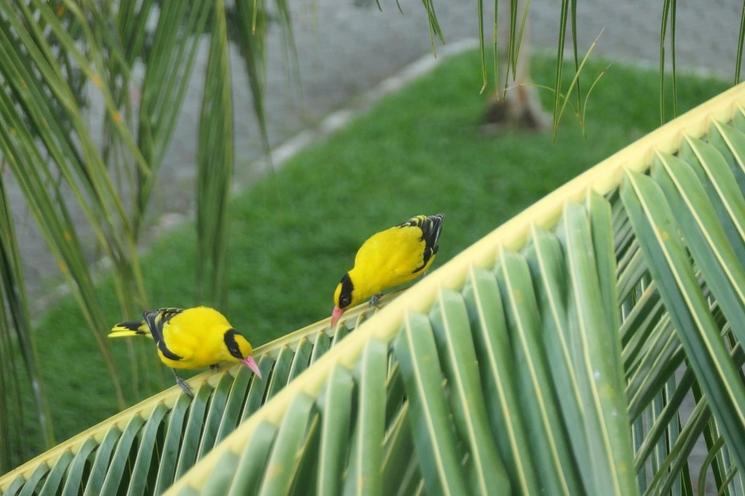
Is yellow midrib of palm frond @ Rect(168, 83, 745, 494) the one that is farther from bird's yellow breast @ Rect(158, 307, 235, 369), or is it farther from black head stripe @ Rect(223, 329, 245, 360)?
bird's yellow breast @ Rect(158, 307, 235, 369)

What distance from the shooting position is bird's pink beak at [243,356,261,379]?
1325 mm

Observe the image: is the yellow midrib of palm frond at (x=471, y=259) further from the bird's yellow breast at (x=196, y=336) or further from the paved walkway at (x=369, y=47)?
the paved walkway at (x=369, y=47)

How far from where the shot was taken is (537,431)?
681 millimetres

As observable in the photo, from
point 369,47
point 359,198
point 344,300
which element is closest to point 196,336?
point 344,300

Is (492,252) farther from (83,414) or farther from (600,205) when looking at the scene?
(83,414)

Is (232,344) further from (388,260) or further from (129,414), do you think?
(388,260)

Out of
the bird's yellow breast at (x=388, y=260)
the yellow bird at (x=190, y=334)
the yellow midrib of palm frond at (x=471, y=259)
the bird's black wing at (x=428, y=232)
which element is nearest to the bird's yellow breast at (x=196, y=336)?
the yellow bird at (x=190, y=334)

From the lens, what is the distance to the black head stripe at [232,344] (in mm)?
1459

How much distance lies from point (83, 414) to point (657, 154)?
10.1ft

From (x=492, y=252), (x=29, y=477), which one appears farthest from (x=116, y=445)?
(x=492, y=252)

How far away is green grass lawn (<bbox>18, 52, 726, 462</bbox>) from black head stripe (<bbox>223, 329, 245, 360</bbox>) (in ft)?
6.61

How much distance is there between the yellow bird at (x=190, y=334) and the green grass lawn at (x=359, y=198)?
1.72 m

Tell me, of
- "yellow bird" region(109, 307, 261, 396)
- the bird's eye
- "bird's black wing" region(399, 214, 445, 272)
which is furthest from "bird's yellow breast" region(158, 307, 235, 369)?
"bird's black wing" region(399, 214, 445, 272)

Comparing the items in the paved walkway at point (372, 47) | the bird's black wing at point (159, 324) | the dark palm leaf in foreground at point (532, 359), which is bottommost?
the dark palm leaf in foreground at point (532, 359)
